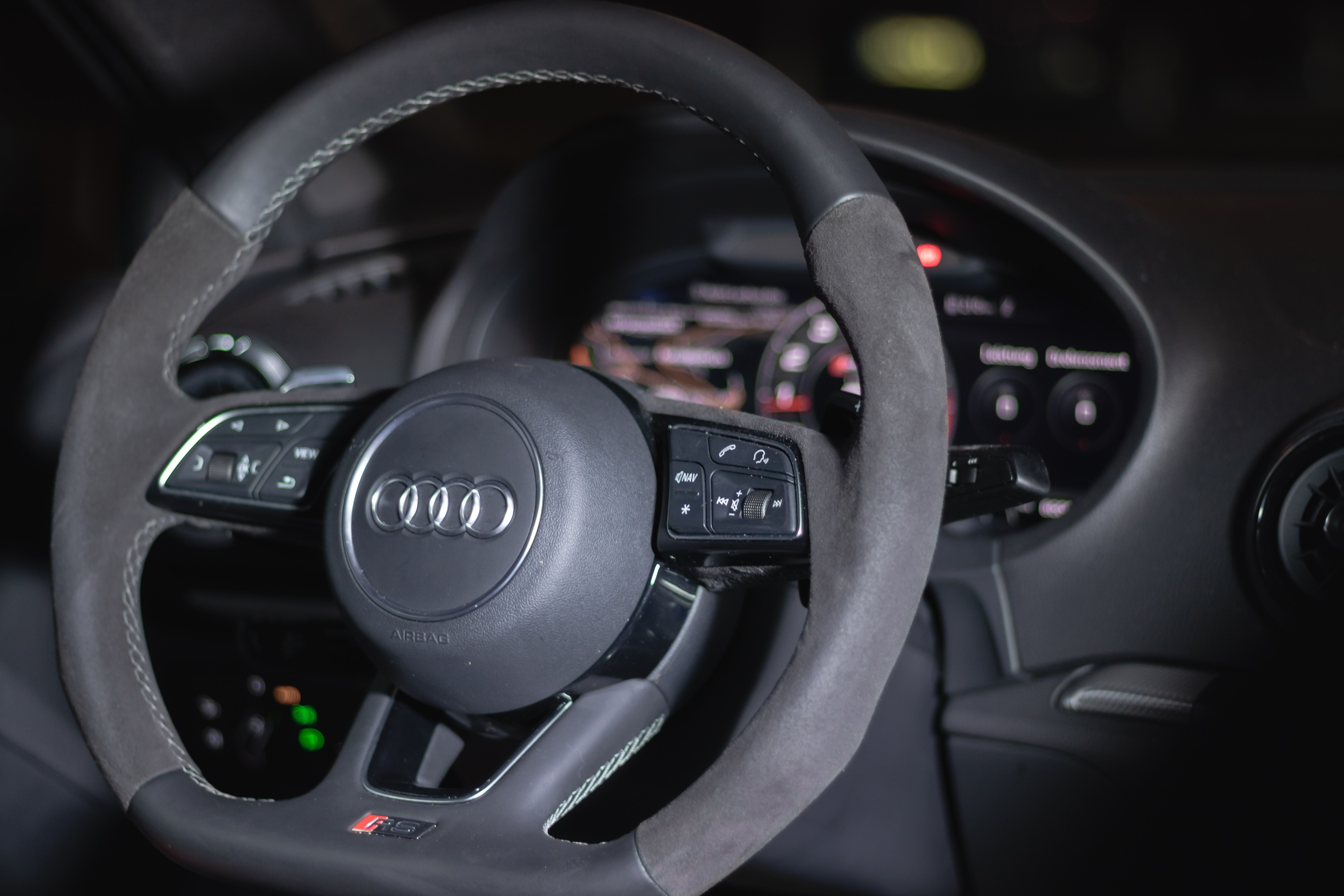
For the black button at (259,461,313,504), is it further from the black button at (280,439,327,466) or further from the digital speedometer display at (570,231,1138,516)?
the digital speedometer display at (570,231,1138,516)

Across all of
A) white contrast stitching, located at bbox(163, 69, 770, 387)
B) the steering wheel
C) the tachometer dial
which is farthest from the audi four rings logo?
the tachometer dial

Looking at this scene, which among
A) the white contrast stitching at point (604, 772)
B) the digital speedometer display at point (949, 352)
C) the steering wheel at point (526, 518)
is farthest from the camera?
the digital speedometer display at point (949, 352)

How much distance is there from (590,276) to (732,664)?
56cm

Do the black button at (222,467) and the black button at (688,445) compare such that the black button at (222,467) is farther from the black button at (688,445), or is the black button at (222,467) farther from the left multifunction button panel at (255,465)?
the black button at (688,445)

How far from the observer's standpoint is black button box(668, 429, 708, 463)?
0.66 metres

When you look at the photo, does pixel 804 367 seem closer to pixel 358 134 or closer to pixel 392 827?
pixel 358 134

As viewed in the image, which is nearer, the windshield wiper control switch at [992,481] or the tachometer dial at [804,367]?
the windshield wiper control switch at [992,481]

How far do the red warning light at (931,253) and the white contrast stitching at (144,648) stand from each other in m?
0.77

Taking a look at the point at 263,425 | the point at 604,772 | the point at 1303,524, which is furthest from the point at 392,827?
the point at 1303,524

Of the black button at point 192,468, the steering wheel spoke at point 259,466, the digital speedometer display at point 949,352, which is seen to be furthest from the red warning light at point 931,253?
the black button at point 192,468

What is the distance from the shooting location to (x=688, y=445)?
2.17 feet

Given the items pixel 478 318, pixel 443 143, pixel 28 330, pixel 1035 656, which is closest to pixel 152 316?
pixel 478 318

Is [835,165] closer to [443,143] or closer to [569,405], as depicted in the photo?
[569,405]

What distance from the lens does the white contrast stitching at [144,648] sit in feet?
2.27
